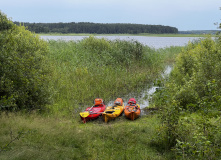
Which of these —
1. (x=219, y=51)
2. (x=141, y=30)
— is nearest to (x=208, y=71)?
(x=219, y=51)

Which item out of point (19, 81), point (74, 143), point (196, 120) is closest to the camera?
point (196, 120)

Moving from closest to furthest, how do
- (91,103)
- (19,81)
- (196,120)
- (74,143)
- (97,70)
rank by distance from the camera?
(196,120) → (74,143) → (19,81) → (91,103) → (97,70)

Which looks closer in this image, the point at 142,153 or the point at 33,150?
the point at 33,150

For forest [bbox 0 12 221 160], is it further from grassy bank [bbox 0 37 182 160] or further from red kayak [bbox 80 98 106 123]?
red kayak [bbox 80 98 106 123]

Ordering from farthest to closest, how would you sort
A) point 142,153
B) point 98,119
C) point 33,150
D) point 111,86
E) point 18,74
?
point 111,86 < point 98,119 < point 18,74 < point 142,153 < point 33,150

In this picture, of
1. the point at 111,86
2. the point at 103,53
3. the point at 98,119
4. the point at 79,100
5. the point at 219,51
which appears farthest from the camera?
the point at 103,53

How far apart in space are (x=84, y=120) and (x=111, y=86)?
20.0 ft

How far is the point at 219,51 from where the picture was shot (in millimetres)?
11000

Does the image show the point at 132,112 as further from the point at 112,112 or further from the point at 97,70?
the point at 97,70

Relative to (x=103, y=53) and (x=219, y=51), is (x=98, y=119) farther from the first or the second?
(x=103, y=53)

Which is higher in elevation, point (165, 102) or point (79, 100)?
point (165, 102)

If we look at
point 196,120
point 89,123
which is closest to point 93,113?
point 89,123

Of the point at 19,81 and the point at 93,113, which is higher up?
the point at 19,81

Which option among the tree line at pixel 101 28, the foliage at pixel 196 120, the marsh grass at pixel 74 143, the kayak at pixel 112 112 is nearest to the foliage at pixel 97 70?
the kayak at pixel 112 112
